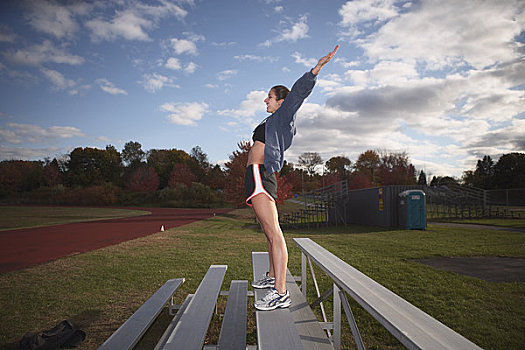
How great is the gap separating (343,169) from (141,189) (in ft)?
137

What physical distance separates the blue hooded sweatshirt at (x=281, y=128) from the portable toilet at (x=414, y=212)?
582 inches

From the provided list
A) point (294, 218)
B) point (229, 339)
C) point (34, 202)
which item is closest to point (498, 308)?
point (229, 339)

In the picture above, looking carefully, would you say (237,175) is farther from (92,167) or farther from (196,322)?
(92,167)

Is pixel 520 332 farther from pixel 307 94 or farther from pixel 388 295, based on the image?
pixel 307 94

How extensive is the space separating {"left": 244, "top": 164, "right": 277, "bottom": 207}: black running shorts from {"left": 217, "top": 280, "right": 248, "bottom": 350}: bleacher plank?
99 centimetres

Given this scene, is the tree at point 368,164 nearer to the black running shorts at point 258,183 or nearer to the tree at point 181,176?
the tree at point 181,176

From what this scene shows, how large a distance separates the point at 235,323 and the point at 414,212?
1473 centimetres

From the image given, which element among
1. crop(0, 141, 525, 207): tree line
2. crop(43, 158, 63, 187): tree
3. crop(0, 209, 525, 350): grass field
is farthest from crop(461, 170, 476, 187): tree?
crop(43, 158, 63, 187): tree

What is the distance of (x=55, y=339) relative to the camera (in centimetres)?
307

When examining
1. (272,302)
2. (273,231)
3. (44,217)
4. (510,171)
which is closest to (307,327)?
(272,302)

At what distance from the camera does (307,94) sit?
2109 millimetres

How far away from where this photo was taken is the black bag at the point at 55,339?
2.99 meters

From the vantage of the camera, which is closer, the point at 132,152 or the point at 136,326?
the point at 136,326

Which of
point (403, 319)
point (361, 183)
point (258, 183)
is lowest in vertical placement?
point (403, 319)
